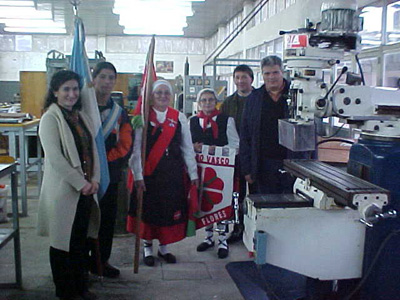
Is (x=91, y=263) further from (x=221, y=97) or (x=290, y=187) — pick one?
(x=221, y=97)

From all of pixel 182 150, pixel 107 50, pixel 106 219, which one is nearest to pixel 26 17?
pixel 107 50

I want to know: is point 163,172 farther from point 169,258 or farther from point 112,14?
point 112,14

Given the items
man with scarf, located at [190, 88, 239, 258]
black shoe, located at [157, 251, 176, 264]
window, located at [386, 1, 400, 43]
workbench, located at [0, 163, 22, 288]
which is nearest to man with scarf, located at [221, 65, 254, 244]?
man with scarf, located at [190, 88, 239, 258]

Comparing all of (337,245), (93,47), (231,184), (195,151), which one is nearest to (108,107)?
(195,151)

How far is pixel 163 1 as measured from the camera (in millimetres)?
7832

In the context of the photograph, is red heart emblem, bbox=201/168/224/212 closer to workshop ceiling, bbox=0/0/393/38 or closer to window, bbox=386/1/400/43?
window, bbox=386/1/400/43

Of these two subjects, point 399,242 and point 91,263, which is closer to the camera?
point 399,242

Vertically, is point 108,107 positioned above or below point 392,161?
above

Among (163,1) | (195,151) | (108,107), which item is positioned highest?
(163,1)

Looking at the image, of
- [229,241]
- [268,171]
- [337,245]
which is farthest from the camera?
[229,241]

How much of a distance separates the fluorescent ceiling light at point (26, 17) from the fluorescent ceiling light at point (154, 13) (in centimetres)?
166

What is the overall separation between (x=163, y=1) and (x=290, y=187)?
228 inches

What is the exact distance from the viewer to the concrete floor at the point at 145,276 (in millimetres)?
2627

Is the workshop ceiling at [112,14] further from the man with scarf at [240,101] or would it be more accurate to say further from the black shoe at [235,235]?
the black shoe at [235,235]
